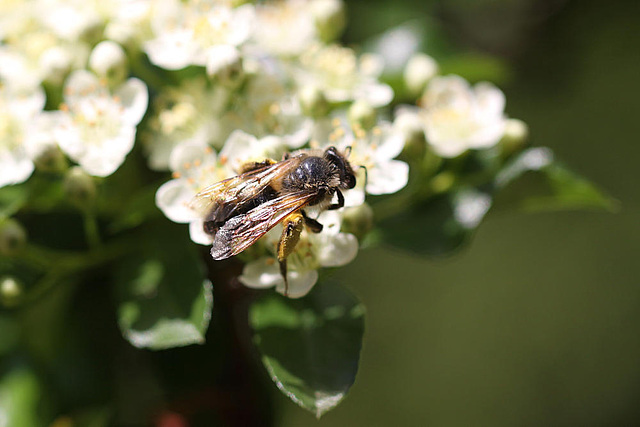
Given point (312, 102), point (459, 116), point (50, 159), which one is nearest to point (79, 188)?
point (50, 159)

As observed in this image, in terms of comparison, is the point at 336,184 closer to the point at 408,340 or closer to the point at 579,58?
the point at 408,340

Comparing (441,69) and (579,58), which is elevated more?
(441,69)

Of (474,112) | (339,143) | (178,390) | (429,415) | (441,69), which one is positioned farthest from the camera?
(429,415)

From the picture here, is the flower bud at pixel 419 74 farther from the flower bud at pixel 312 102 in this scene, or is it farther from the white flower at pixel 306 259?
the white flower at pixel 306 259

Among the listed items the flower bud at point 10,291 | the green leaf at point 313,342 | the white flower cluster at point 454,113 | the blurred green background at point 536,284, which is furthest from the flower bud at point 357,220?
the blurred green background at point 536,284

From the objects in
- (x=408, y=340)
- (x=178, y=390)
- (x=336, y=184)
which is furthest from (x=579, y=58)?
(x=178, y=390)

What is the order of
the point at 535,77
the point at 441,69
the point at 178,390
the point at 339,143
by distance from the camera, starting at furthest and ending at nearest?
the point at 535,77
the point at 441,69
the point at 178,390
the point at 339,143
